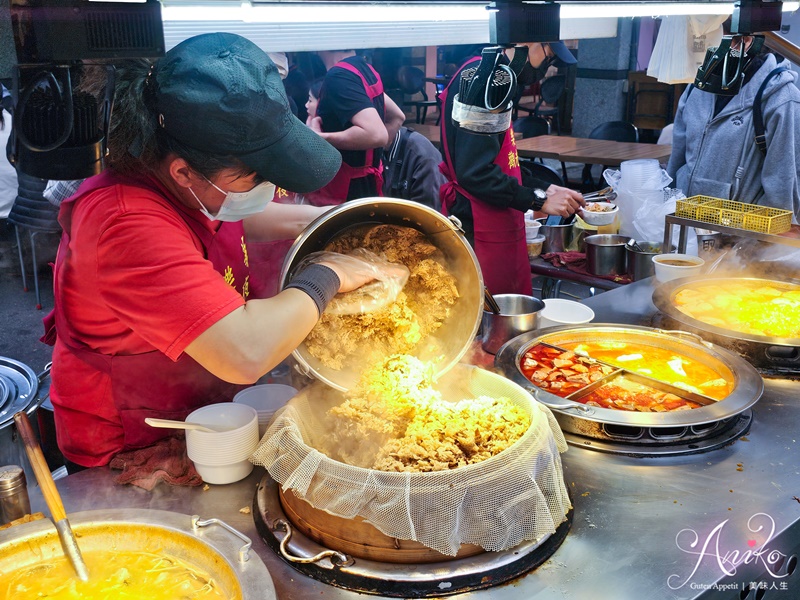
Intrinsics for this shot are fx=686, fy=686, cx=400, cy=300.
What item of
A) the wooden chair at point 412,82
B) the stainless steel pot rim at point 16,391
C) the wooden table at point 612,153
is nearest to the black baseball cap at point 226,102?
the stainless steel pot rim at point 16,391

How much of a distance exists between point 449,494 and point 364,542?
10.1 inches

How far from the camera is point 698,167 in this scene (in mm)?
5305

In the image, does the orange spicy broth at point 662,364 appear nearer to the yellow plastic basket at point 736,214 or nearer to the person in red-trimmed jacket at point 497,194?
the yellow plastic basket at point 736,214

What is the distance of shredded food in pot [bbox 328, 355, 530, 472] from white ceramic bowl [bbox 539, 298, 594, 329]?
105cm

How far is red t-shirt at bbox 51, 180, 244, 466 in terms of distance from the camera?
1.64m

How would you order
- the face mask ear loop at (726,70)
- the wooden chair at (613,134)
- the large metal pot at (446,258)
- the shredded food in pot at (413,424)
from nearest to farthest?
the shredded food in pot at (413,424), the large metal pot at (446,258), the face mask ear loop at (726,70), the wooden chair at (613,134)

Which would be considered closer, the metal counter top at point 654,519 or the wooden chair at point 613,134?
the metal counter top at point 654,519

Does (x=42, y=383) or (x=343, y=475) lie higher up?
(x=343, y=475)

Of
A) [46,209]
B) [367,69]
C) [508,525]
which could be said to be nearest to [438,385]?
[508,525]

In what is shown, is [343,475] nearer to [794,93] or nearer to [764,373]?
[764,373]

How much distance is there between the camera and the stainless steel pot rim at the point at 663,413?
84.0 inches

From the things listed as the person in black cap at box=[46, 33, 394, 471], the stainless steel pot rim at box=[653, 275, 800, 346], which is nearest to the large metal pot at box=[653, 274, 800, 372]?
the stainless steel pot rim at box=[653, 275, 800, 346]

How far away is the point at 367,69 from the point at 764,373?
11.9 ft

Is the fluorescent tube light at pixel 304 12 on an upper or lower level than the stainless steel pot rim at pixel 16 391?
upper
